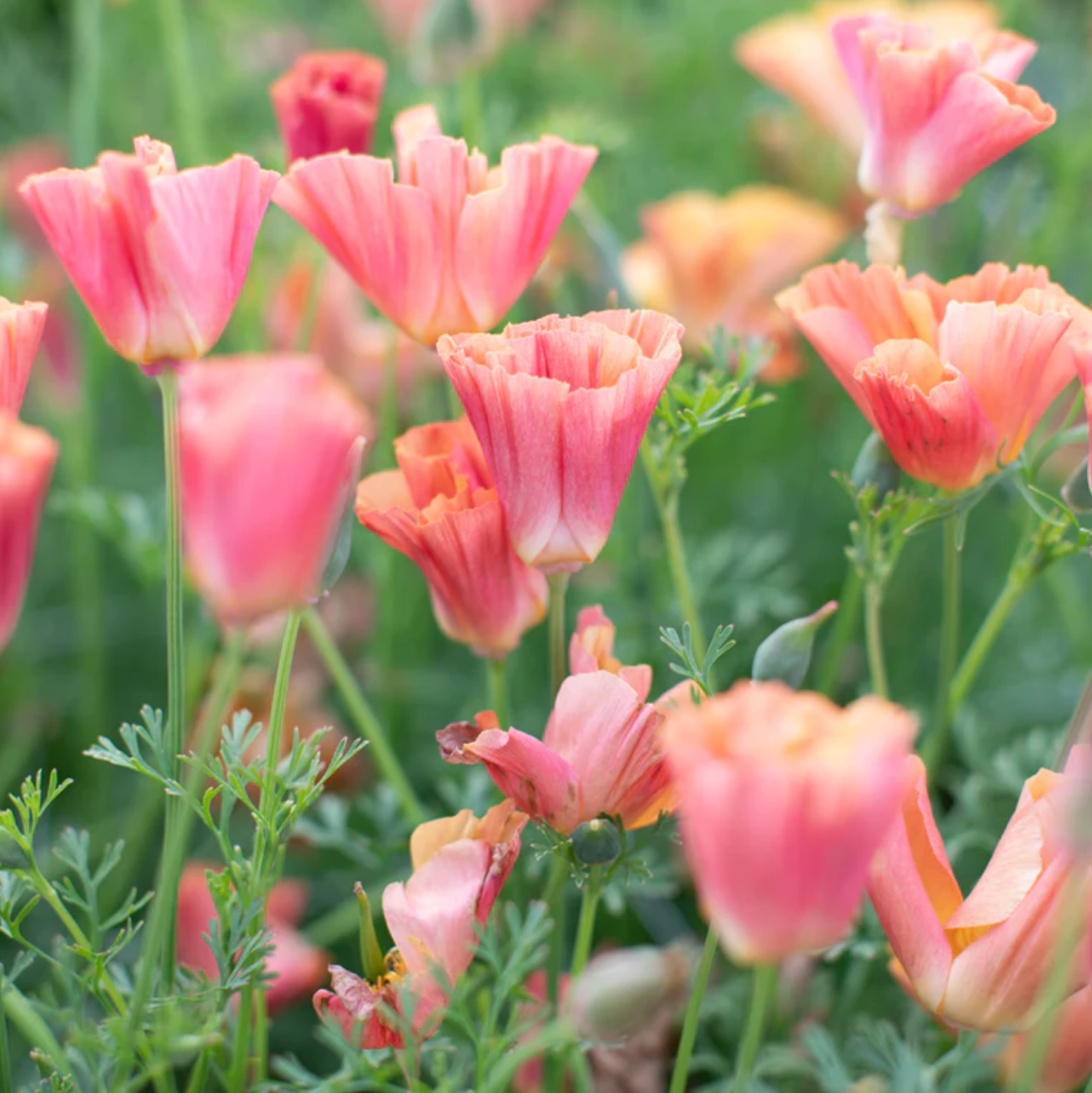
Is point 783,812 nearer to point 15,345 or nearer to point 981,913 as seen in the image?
point 981,913

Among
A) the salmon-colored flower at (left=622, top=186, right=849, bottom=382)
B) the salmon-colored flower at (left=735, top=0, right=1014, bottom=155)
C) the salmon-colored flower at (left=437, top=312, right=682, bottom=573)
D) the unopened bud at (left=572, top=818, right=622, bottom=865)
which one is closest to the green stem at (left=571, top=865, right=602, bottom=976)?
the unopened bud at (left=572, top=818, right=622, bottom=865)

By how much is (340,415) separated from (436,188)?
0.22 metres

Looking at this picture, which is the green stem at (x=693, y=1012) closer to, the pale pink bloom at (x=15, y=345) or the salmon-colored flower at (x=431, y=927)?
the salmon-colored flower at (x=431, y=927)

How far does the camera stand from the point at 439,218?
1.73 feet

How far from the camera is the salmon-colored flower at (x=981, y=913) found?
42cm

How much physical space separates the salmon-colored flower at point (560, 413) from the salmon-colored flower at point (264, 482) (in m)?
0.11

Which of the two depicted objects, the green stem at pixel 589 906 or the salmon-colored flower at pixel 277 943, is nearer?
the green stem at pixel 589 906

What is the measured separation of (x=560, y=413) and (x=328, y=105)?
25cm

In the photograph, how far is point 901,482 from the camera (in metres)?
0.57

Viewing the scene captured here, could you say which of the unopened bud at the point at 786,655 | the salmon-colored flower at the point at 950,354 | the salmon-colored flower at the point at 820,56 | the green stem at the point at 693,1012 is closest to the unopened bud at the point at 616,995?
the green stem at the point at 693,1012

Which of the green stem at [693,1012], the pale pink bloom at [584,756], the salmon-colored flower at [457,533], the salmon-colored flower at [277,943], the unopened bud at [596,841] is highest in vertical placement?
the salmon-colored flower at [457,533]

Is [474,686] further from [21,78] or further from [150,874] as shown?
[21,78]

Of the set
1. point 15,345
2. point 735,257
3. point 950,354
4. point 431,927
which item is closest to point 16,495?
point 15,345

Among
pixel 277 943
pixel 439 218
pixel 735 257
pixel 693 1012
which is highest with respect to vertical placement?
pixel 439 218
